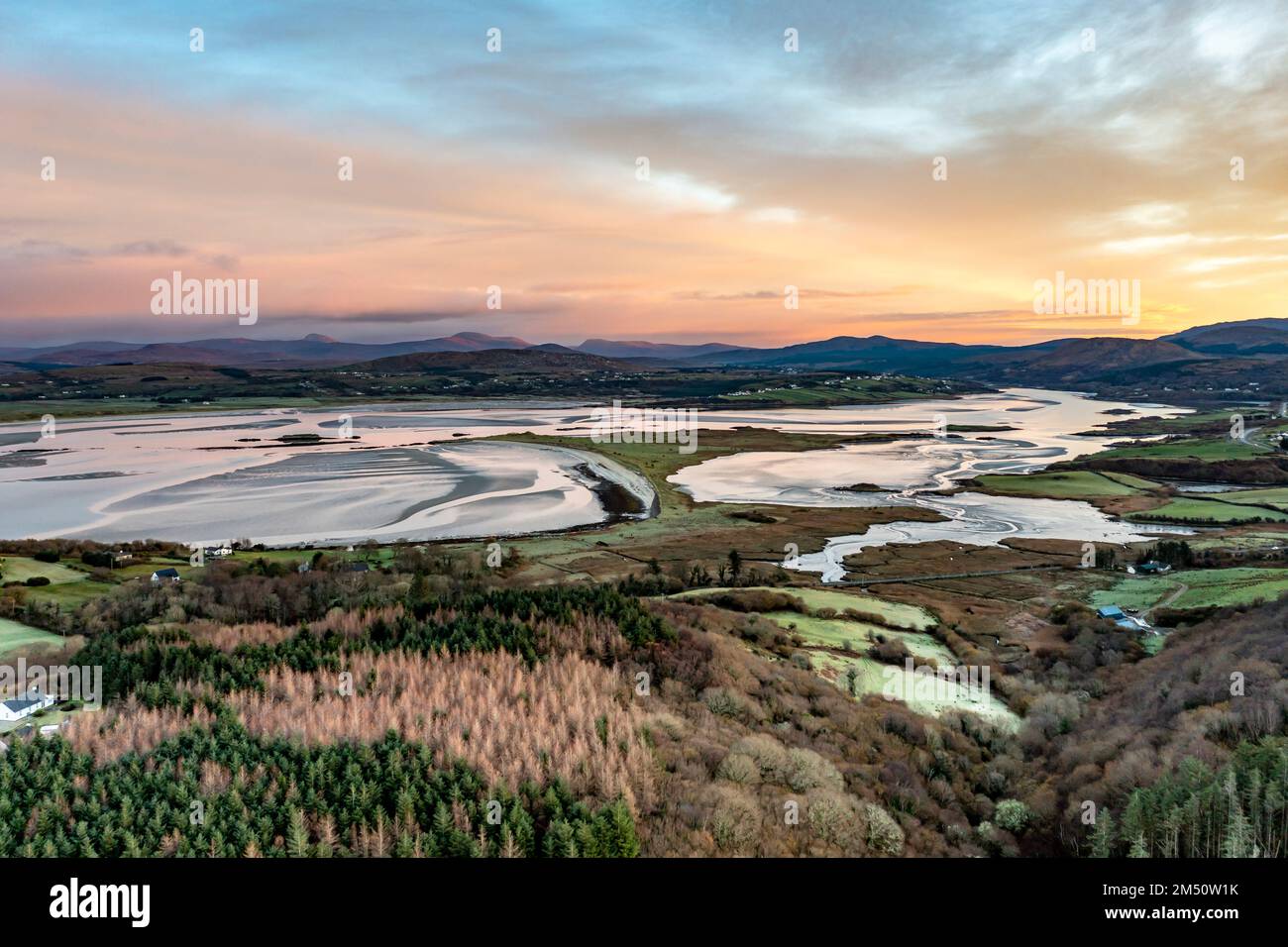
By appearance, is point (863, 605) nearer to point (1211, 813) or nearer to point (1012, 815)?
point (1012, 815)

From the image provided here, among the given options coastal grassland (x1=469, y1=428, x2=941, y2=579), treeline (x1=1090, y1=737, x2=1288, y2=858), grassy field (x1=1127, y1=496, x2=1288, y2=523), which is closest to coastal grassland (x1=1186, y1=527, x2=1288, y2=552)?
grassy field (x1=1127, y1=496, x2=1288, y2=523)

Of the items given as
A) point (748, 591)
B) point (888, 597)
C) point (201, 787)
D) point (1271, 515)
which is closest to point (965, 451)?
point (1271, 515)

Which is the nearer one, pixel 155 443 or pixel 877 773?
pixel 877 773

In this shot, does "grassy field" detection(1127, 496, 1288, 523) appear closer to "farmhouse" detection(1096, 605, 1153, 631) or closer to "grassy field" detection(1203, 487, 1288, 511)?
"grassy field" detection(1203, 487, 1288, 511)

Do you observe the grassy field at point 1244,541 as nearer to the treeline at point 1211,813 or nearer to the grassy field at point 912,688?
the grassy field at point 912,688

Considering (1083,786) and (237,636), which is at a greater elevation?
(237,636)

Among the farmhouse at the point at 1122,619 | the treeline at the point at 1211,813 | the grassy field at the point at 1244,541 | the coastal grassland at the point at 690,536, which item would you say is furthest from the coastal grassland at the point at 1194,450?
the treeline at the point at 1211,813
